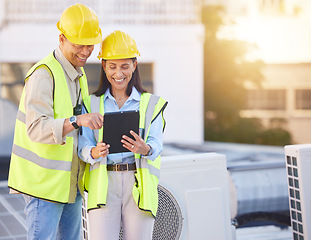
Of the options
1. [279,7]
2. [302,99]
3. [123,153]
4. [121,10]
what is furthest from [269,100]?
[123,153]

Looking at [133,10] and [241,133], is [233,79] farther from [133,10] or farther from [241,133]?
[133,10]

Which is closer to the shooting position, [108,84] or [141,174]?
[141,174]

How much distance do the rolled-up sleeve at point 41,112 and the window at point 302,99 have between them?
1712cm

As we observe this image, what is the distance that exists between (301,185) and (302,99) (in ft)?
51.8

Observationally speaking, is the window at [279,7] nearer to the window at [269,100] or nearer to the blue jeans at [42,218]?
the window at [269,100]

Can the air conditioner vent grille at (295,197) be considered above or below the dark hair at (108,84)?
below

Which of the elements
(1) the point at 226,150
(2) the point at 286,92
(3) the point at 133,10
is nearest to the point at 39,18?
(3) the point at 133,10

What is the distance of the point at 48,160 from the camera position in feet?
8.04

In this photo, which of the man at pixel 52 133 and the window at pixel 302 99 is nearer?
the man at pixel 52 133

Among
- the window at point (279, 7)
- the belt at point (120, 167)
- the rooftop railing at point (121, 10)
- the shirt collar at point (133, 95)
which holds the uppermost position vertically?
the window at point (279, 7)

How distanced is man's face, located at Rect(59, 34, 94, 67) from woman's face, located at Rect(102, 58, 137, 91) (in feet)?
0.37

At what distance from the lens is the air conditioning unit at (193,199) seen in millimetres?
3239

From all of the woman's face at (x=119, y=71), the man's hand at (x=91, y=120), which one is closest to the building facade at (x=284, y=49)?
the woman's face at (x=119, y=71)

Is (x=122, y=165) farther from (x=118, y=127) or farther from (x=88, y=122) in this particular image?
(x=88, y=122)
